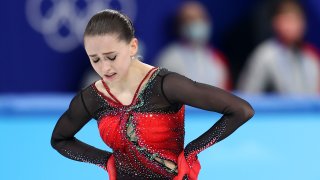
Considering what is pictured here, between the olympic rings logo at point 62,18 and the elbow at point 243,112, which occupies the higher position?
the olympic rings logo at point 62,18

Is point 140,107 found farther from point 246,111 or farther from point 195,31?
point 195,31

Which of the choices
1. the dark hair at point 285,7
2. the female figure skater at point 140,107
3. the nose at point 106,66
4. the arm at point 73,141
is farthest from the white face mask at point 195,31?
the nose at point 106,66

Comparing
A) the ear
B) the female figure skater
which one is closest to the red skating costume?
the female figure skater

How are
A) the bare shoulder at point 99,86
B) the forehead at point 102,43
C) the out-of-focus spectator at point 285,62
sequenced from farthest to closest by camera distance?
the out-of-focus spectator at point 285,62
the bare shoulder at point 99,86
the forehead at point 102,43

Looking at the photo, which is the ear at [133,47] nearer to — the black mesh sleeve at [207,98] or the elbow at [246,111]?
the black mesh sleeve at [207,98]

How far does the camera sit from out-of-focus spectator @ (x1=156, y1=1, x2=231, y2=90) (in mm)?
6953

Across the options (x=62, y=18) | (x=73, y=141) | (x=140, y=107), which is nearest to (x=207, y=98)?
(x=140, y=107)

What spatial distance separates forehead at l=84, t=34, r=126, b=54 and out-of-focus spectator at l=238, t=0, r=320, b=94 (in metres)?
3.89

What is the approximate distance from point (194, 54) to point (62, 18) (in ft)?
3.80

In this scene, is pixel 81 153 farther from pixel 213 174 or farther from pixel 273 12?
pixel 273 12

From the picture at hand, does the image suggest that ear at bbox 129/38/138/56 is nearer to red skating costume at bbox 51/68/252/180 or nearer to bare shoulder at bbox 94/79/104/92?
red skating costume at bbox 51/68/252/180

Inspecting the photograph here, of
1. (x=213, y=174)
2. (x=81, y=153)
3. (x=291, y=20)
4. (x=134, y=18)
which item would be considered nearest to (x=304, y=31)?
(x=291, y=20)

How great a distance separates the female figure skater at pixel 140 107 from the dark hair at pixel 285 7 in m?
3.80

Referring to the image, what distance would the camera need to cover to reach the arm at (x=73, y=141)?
11.4 ft
